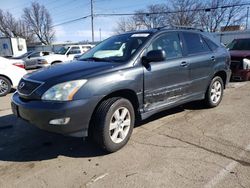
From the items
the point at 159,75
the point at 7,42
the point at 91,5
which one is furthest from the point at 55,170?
the point at 91,5

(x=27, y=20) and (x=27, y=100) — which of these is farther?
(x=27, y=20)

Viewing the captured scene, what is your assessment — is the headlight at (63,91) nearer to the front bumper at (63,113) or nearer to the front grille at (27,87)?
the front bumper at (63,113)

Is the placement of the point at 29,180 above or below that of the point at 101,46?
below

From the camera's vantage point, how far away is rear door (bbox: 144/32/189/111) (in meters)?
4.25

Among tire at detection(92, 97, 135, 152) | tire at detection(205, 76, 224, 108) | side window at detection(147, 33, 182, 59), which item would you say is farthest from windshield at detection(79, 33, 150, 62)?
tire at detection(205, 76, 224, 108)

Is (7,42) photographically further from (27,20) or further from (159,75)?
(27,20)

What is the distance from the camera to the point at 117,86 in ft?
12.3

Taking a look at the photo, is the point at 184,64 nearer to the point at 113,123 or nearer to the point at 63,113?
the point at 113,123

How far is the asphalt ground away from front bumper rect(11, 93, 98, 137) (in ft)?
1.59

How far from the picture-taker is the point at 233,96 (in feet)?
23.8

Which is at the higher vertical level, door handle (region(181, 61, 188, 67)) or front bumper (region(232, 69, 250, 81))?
door handle (region(181, 61, 188, 67))

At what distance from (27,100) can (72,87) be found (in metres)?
0.73

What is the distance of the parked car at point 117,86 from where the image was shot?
3.39 m

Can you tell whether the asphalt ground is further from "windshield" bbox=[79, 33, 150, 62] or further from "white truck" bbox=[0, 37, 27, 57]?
"white truck" bbox=[0, 37, 27, 57]
